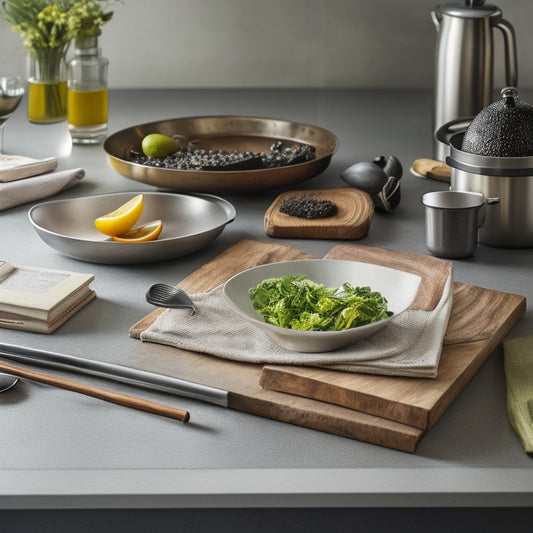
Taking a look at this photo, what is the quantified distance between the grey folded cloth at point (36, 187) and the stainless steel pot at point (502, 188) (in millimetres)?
743

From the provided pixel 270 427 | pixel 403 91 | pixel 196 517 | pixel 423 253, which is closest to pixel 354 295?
pixel 270 427

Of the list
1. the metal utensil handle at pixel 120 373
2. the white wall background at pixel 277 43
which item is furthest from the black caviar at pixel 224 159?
the white wall background at pixel 277 43

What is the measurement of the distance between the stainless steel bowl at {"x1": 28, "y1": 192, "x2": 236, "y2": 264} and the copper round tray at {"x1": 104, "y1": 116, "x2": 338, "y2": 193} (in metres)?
0.05

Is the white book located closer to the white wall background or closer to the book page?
the book page

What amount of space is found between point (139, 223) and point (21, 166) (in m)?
0.40

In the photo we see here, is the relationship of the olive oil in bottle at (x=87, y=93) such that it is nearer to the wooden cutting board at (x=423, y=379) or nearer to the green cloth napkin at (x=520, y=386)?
the wooden cutting board at (x=423, y=379)

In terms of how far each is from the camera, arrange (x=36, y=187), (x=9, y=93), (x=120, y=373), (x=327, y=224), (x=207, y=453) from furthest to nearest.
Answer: (x=9, y=93), (x=36, y=187), (x=327, y=224), (x=120, y=373), (x=207, y=453)

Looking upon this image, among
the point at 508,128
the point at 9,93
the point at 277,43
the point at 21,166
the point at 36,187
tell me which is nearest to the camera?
the point at 508,128

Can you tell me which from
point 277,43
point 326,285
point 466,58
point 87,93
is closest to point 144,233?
point 326,285

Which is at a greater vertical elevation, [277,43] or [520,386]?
[277,43]

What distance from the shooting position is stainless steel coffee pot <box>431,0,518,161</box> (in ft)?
5.78

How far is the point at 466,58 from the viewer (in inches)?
70.6

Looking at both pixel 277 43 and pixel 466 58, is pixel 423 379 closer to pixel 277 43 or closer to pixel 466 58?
pixel 466 58

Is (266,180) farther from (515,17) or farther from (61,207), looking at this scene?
(515,17)
